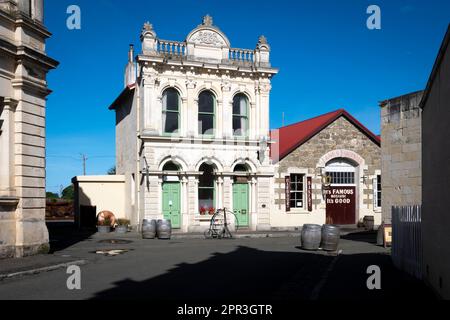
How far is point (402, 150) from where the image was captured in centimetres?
1850

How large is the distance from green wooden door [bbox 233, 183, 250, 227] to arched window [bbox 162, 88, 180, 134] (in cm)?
423

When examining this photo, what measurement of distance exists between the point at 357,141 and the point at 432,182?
20730mm

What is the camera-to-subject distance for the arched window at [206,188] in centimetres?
2641

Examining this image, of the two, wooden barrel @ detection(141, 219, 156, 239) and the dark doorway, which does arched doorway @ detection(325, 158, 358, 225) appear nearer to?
the dark doorway

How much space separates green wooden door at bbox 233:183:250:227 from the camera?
26.7 meters

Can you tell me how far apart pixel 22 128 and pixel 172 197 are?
11423mm

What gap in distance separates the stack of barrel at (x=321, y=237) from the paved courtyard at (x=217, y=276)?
451 mm

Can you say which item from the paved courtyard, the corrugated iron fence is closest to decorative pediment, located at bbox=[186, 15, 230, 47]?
the paved courtyard

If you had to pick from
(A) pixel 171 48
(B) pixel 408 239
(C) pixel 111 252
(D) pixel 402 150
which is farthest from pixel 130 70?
(B) pixel 408 239

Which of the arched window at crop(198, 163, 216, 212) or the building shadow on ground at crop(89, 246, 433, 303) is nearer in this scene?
the building shadow on ground at crop(89, 246, 433, 303)

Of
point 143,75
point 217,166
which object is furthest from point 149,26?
point 217,166

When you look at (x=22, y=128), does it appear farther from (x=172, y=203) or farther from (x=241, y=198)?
(x=241, y=198)

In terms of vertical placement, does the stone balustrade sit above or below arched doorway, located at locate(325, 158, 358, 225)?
above

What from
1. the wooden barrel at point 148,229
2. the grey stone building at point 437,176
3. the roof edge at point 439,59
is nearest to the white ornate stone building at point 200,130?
the wooden barrel at point 148,229
